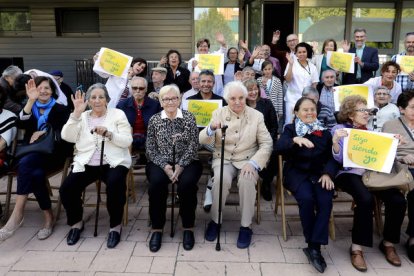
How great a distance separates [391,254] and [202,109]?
2353mm

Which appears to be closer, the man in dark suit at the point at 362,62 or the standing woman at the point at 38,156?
the standing woman at the point at 38,156

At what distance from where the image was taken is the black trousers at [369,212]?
3.06 metres

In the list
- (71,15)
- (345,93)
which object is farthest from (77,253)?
(71,15)

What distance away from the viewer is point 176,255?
3154 millimetres

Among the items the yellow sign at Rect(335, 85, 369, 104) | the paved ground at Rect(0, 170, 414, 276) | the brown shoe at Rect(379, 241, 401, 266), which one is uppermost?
the yellow sign at Rect(335, 85, 369, 104)

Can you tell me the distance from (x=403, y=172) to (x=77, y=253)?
2838mm

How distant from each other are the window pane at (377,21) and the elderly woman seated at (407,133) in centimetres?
671

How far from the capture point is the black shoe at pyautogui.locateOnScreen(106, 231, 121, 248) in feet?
10.8

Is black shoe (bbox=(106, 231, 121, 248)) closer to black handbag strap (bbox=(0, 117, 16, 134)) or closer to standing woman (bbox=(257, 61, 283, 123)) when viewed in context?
black handbag strap (bbox=(0, 117, 16, 134))

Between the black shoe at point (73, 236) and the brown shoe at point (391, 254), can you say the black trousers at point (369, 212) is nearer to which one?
the brown shoe at point (391, 254)

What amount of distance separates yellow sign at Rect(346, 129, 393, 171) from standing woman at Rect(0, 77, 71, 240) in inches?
111

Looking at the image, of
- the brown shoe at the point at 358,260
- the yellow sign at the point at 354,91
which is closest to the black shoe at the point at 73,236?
the brown shoe at the point at 358,260

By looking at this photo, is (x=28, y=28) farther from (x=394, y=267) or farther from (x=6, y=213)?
(x=394, y=267)

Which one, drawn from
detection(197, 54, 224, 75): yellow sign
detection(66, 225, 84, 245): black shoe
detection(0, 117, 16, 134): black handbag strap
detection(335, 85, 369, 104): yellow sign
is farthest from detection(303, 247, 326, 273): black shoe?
detection(0, 117, 16, 134): black handbag strap
